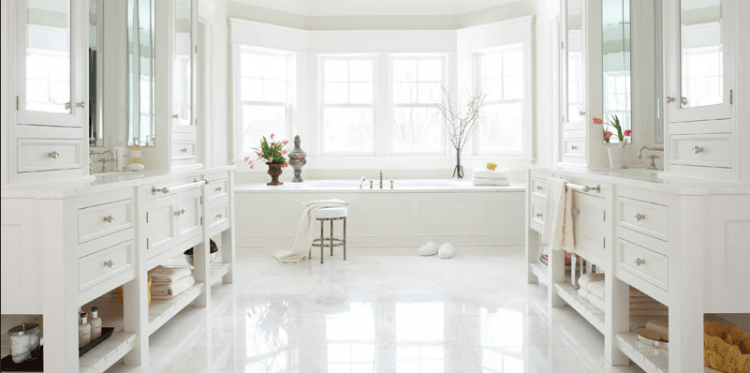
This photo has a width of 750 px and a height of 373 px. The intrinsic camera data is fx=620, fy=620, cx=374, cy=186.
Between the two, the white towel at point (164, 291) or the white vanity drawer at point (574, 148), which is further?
the white vanity drawer at point (574, 148)

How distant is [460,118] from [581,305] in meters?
4.28

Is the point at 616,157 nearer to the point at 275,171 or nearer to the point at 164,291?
the point at 164,291

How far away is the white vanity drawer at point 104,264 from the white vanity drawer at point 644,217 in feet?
7.25

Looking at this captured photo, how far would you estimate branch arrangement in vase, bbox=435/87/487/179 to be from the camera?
7.41 meters

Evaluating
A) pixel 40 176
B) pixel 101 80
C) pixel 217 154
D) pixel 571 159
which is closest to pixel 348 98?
pixel 217 154

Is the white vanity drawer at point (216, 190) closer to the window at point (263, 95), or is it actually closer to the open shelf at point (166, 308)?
the open shelf at point (166, 308)

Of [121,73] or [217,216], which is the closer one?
[121,73]

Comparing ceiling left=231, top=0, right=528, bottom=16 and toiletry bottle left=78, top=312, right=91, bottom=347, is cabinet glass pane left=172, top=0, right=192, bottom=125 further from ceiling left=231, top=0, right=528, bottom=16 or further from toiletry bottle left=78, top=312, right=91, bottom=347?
ceiling left=231, top=0, right=528, bottom=16

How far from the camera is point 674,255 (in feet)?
7.34

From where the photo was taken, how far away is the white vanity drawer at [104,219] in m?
2.37

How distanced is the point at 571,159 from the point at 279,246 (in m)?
3.21

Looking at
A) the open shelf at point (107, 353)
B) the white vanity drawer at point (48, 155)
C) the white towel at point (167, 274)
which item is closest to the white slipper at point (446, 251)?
the white towel at point (167, 274)

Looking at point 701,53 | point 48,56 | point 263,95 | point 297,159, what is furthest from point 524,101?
point 48,56

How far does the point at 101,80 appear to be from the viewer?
3645 millimetres
